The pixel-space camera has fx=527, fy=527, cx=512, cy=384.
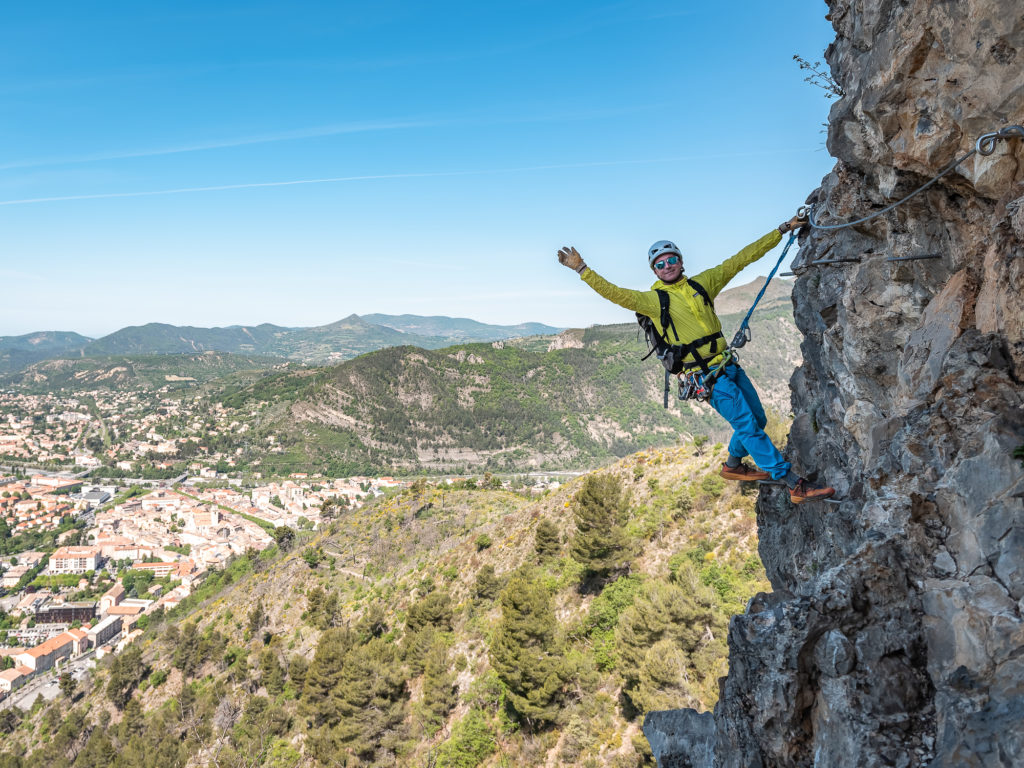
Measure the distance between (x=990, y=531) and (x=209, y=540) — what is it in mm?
108885

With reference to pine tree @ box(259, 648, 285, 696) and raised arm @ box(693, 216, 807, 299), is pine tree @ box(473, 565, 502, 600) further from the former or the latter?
raised arm @ box(693, 216, 807, 299)

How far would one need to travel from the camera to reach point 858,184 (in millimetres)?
6012

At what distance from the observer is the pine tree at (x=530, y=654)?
18172 millimetres

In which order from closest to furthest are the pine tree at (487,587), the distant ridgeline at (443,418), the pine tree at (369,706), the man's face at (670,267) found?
the man's face at (670,267) < the pine tree at (369,706) < the pine tree at (487,587) < the distant ridgeline at (443,418)

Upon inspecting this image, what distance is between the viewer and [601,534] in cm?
2391

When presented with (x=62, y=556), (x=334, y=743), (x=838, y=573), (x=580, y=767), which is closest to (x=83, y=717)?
(x=334, y=743)

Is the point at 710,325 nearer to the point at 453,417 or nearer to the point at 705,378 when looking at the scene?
the point at 705,378

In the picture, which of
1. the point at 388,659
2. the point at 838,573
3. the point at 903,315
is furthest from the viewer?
the point at 388,659

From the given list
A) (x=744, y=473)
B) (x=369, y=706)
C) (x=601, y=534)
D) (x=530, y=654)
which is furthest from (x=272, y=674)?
(x=744, y=473)

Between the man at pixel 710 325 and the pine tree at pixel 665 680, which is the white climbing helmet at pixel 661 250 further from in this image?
the pine tree at pixel 665 680

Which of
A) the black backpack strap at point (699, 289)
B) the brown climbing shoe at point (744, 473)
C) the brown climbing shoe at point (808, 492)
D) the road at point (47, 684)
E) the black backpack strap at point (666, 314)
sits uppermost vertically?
the black backpack strap at point (699, 289)

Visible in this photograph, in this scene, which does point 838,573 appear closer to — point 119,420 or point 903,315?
point 903,315

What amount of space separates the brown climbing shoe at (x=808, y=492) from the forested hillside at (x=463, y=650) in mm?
9764

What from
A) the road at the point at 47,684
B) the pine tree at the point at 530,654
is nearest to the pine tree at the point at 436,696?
the pine tree at the point at 530,654
